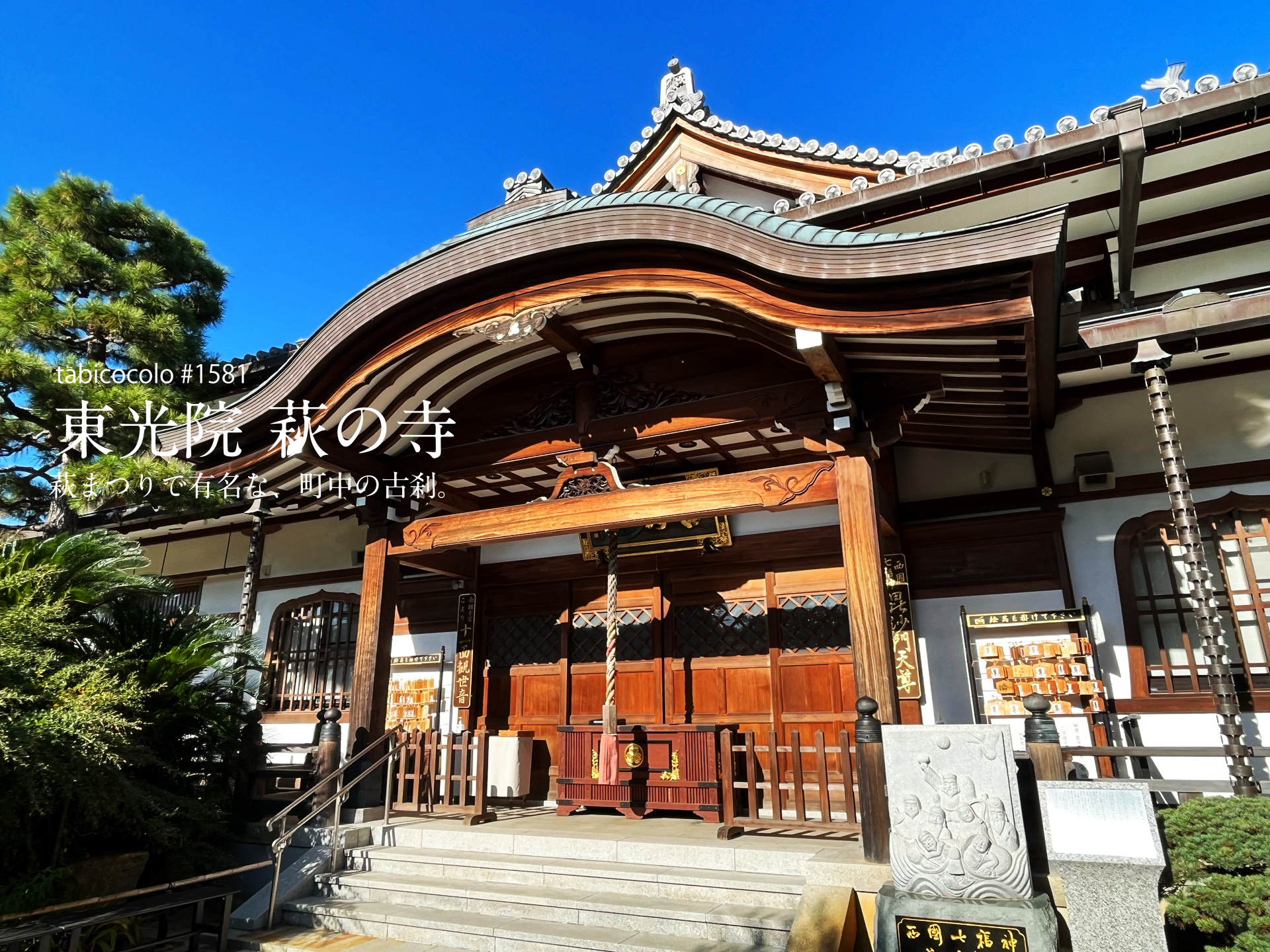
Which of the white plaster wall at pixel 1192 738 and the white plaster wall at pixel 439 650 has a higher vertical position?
the white plaster wall at pixel 439 650

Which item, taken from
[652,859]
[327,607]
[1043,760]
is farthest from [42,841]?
[1043,760]

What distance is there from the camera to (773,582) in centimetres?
887

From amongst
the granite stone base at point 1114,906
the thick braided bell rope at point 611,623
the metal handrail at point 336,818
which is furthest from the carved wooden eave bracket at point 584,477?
the granite stone base at point 1114,906

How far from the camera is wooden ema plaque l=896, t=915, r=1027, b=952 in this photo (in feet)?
13.6

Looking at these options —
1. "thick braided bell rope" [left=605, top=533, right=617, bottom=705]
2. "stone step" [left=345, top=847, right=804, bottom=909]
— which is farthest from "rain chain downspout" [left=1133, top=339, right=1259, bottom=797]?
"thick braided bell rope" [left=605, top=533, right=617, bottom=705]

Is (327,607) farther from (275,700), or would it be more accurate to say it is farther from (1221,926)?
(1221,926)

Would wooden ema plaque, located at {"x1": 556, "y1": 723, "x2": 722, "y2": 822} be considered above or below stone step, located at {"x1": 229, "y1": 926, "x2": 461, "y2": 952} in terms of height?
above

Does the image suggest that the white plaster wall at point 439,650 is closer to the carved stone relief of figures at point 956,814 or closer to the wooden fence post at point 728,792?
the wooden fence post at point 728,792

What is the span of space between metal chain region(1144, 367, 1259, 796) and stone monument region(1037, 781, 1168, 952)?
4.34 ft

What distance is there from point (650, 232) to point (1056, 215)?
2.95m

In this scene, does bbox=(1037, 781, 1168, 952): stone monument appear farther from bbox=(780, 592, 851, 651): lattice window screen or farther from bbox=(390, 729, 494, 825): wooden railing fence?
bbox=(390, 729, 494, 825): wooden railing fence

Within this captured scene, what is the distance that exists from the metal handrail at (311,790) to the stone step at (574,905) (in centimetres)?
67

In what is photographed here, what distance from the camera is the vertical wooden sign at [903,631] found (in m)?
7.89

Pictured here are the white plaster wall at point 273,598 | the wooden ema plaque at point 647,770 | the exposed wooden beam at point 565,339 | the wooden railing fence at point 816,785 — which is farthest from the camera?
the white plaster wall at point 273,598
